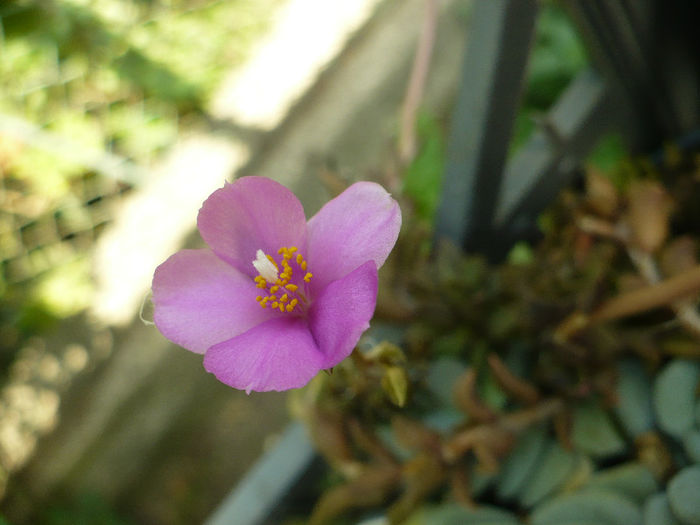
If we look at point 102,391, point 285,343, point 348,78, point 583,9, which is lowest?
point 102,391

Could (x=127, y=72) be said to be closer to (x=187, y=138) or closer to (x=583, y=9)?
(x=187, y=138)

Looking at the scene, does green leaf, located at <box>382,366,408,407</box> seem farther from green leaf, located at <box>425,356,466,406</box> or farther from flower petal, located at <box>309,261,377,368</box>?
green leaf, located at <box>425,356,466,406</box>

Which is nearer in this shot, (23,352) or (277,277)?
(277,277)

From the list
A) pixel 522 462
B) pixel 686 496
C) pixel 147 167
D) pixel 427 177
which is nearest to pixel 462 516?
pixel 522 462

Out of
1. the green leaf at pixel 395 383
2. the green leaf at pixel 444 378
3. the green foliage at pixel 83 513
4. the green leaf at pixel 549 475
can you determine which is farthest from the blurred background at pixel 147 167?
the green leaf at pixel 395 383

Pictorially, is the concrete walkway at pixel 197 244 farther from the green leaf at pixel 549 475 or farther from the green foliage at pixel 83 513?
the green leaf at pixel 549 475

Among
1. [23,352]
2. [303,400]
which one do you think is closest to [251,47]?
[23,352]

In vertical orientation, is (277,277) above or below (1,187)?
above
